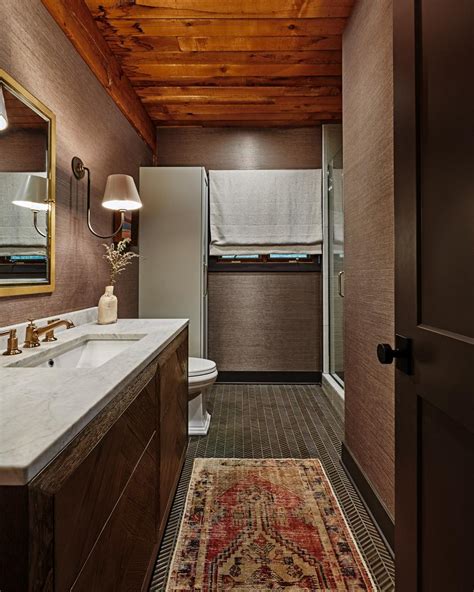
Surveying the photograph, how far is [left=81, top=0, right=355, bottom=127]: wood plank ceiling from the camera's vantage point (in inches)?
86.7

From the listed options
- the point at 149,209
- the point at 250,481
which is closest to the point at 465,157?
the point at 250,481

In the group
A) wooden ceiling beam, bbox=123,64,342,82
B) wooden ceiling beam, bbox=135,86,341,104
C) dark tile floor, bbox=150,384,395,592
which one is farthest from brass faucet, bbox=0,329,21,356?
wooden ceiling beam, bbox=135,86,341,104

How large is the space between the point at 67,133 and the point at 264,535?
209cm

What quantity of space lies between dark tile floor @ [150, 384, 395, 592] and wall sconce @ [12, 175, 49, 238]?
58.2 inches

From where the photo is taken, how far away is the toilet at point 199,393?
246cm

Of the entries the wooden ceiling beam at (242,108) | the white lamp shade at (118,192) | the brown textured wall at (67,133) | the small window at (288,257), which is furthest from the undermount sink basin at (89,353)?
the wooden ceiling beam at (242,108)

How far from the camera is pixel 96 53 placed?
2.29 metres

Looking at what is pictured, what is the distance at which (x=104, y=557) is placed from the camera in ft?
2.64

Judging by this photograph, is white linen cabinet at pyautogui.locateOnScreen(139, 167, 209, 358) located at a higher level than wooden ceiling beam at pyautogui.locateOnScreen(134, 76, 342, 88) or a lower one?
lower

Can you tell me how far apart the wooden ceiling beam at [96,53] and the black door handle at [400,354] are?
2.02 m

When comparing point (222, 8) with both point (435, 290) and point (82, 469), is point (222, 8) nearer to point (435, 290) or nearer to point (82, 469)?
point (435, 290)

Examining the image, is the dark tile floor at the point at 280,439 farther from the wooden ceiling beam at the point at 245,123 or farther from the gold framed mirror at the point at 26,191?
the wooden ceiling beam at the point at 245,123

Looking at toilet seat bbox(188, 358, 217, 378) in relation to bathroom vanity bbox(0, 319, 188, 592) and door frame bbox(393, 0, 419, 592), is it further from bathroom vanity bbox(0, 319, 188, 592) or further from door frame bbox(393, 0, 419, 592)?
door frame bbox(393, 0, 419, 592)

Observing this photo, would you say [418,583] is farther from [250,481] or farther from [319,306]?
[319,306]
